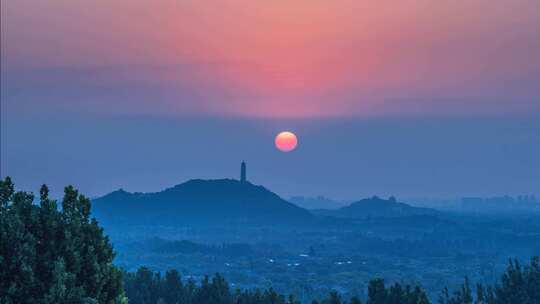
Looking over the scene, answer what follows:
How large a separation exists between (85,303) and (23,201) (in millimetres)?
5921

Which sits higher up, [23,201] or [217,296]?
[23,201]

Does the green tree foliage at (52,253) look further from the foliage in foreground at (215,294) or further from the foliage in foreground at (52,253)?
the foliage in foreground at (215,294)

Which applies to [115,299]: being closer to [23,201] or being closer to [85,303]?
[85,303]

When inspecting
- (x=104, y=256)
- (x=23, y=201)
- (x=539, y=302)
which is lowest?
(x=539, y=302)

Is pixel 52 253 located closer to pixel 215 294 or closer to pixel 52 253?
pixel 52 253

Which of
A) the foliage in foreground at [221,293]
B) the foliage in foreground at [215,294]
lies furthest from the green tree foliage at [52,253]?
the foliage in foreground at [221,293]

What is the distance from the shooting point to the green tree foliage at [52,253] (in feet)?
88.3

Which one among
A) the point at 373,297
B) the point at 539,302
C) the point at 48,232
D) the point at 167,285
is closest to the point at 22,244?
the point at 48,232

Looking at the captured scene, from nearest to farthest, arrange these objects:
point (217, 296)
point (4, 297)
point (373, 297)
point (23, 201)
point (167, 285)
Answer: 1. point (4, 297)
2. point (23, 201)
3. point (373, 297)
4. point (217, 296)
5. point (167, 285)

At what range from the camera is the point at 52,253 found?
2872 centimetres

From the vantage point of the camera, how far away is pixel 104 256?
30.5m

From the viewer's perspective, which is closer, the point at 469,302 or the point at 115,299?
the point at 115,299

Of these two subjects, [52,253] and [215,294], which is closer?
[52,253]

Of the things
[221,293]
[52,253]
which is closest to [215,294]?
[221,293]
